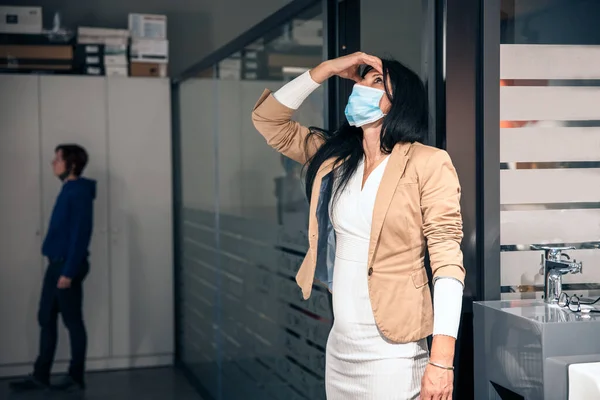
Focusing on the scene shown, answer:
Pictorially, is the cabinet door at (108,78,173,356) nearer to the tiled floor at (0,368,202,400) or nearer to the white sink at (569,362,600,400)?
the tiled floor at (0,368,202,400)

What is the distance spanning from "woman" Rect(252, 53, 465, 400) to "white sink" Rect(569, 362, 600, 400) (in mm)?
252

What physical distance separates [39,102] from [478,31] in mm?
3766

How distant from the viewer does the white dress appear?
1875 mm

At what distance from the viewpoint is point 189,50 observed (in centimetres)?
592

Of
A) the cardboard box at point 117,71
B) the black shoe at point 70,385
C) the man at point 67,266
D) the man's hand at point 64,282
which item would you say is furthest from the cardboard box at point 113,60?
the black shoe at point 70,385

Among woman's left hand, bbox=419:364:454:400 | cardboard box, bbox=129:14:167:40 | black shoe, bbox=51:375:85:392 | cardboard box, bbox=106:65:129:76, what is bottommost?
black shoe, bbox=51:375:85:392

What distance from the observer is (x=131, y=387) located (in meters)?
4.88

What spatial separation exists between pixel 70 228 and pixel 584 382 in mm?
3537

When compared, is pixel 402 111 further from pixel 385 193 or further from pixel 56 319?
pixel 56 319

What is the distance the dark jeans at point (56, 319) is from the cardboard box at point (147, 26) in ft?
5.35

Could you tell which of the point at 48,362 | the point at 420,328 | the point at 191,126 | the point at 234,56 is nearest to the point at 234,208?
the point at 234,56

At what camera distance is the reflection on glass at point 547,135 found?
2.09 metres

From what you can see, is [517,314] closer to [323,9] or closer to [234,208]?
[323,9]

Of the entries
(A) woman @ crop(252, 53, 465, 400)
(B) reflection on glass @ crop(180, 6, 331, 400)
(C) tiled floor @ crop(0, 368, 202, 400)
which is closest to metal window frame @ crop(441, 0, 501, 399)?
(A) woman @ crop(252, 53, 465, 400)
